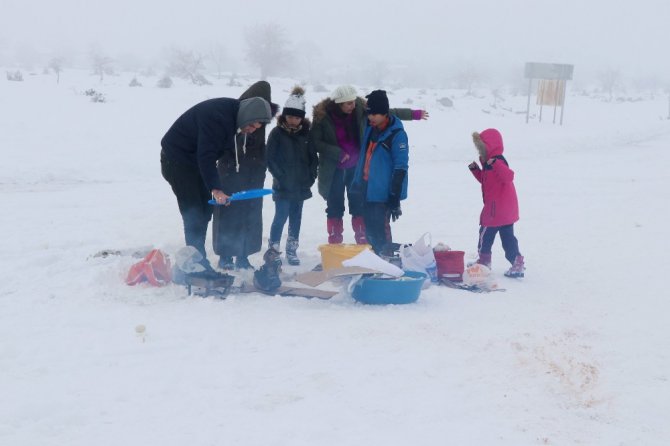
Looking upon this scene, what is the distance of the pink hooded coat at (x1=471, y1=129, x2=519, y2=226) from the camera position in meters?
6.40

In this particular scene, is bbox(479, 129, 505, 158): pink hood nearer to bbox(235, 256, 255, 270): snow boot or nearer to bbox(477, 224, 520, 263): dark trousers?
bbox(477, 224, 520, 263): dark trousers

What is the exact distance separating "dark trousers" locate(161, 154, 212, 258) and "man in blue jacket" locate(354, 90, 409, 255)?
61.7 inches

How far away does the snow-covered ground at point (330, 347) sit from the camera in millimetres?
3531

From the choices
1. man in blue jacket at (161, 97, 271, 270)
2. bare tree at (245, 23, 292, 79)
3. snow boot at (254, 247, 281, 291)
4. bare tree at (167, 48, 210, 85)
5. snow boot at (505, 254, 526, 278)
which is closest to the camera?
man in blue jacket at (161, 97, 271, 270)

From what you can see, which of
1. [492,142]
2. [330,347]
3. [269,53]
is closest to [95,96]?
[492,142]

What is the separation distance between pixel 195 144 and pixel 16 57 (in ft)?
314

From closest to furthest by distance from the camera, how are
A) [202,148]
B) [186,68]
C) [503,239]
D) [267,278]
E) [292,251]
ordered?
[202,148]
[267,278]
[503,239]
[292,251]
[186,68]

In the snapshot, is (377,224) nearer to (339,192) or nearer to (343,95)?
(339,192)

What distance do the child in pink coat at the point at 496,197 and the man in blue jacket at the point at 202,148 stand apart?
7.28 feet

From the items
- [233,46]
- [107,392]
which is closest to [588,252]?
[107,392]

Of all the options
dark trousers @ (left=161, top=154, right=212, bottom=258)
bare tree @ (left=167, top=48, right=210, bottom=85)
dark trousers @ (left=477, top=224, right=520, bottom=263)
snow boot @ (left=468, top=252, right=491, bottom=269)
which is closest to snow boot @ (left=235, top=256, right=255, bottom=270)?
dark trousers @ (left=161, top=154, right=212, bottom=258)

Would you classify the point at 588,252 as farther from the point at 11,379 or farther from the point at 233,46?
the point at 233,46

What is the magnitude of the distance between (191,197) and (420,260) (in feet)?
6.99

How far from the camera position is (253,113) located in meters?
5.49
